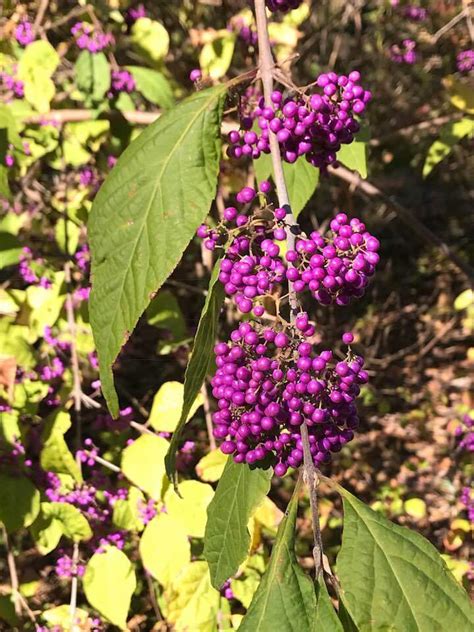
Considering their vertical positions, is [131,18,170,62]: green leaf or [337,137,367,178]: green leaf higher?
[131,18,170,62]: green leaf

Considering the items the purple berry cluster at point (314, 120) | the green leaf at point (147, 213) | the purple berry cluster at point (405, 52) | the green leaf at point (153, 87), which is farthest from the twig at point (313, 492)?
the purple berry cluster at point (405, 52)

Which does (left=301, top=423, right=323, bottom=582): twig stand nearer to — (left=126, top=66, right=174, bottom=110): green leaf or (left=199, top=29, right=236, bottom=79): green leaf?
(left=126, top=66, right=174, bottom=110): green leaf

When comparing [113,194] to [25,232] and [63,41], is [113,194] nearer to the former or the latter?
[25,232]

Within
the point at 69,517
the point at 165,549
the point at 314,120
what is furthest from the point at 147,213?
the point at 69,517

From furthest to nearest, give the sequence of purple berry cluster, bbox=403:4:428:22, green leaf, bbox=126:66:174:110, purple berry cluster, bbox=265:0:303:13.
→ 1. purple berry cluster, bbox=403:4:428:22
2. green leaf, bbox=126:66:174:110
3. purple berry cluster, bbox=265:0:303:13

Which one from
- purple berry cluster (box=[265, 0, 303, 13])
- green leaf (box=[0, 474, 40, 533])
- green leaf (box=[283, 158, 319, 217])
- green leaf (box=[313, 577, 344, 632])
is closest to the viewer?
green leaf (box=[313, 577, 344, 632])

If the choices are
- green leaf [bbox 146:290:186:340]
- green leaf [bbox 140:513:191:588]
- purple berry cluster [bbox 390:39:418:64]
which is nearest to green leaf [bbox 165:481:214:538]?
green leaf [bbox 140:513:191:588]

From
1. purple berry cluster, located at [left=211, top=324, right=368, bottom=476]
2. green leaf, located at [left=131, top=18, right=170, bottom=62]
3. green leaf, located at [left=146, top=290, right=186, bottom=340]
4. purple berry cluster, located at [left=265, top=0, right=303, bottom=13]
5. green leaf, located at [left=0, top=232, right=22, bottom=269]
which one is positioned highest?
green leaf, located at [left=131, top=18, right=170, bottom=62]

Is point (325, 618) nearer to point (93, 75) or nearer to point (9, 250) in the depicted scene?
point (9, 250)
